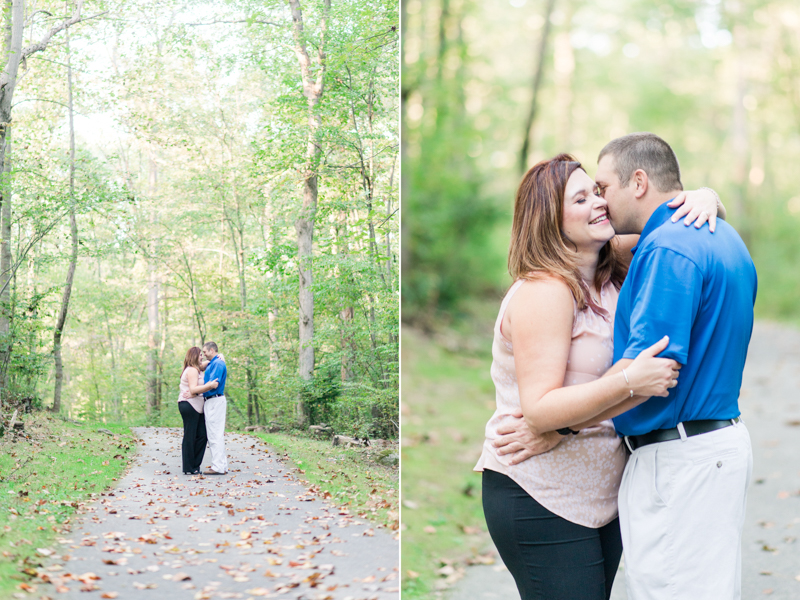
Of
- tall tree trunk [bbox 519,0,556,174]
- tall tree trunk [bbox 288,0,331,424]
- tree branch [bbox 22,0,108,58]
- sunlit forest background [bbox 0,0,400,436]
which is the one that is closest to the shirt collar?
sunlit forest background [bbox 0,0,400,436]

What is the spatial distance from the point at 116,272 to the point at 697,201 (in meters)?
1.75

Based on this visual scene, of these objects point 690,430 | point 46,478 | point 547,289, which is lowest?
point 46,478

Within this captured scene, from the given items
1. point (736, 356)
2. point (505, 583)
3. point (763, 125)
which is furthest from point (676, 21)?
point (736, 356)

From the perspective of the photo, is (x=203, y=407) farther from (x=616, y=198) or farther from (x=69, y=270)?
(x=616, y=198)

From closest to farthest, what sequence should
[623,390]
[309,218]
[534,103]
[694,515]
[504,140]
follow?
1. [623,390]
2. [694,515]
3. [309,218]
4. [534,103]
5. [504,140]

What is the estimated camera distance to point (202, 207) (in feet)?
7.83

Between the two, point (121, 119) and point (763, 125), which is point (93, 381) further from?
point (763, 125)

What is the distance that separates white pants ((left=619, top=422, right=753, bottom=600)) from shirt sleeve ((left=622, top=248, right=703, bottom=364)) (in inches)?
10.4

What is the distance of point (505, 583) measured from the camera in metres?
3.74

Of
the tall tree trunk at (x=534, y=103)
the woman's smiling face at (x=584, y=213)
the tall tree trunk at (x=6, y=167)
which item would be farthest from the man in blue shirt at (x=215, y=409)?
the tall tree trunk at (x=534, y=103)

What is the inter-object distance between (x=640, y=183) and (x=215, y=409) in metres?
1.62

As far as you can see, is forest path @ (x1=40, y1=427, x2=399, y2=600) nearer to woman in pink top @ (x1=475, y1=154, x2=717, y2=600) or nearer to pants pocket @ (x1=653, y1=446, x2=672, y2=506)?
woman in pink top @ (x1=475, y1=154, x2=717, y2=600)

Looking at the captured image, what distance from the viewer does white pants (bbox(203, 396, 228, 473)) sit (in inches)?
95.6

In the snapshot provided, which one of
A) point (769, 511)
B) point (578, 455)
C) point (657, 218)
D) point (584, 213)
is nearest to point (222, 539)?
point (578, 455)
